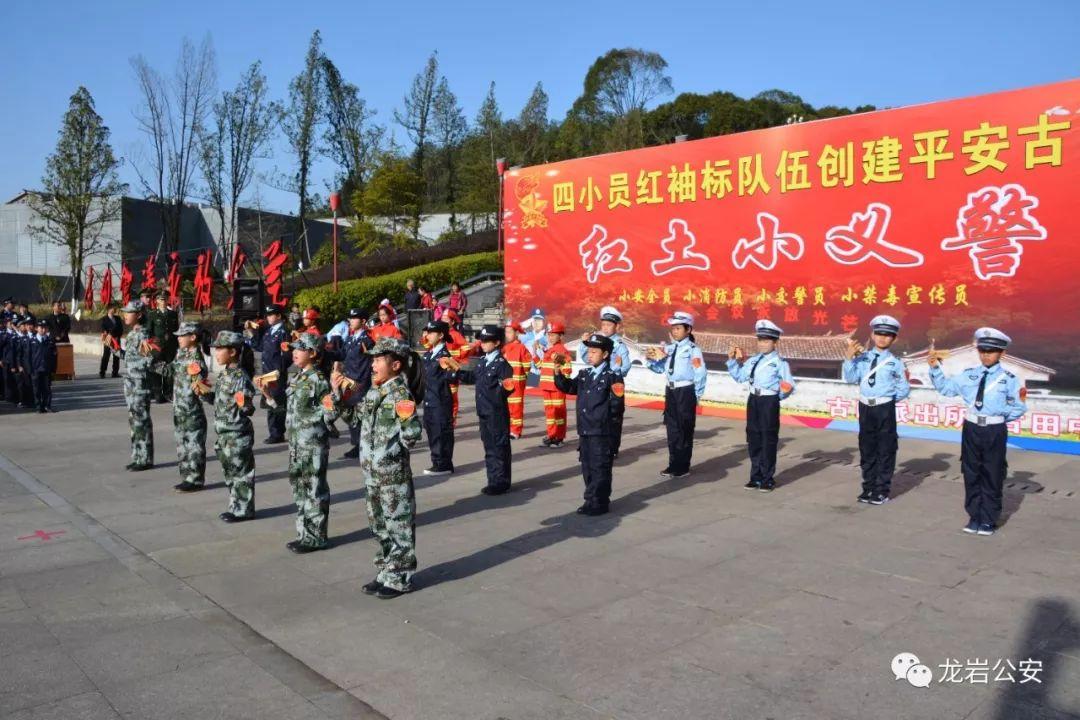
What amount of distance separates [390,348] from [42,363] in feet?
38.7

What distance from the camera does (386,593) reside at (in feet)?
17.6

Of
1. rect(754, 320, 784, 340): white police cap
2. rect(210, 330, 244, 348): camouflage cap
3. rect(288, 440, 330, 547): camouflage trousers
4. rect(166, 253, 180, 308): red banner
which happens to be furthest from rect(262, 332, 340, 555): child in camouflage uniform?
rect(166, 253, 180, 308): red banner

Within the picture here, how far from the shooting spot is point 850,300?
1244cm

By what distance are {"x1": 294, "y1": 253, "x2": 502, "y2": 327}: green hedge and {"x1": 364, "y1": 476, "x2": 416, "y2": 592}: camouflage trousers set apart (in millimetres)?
18812

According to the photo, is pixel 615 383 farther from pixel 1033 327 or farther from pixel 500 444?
pixel 1033 327

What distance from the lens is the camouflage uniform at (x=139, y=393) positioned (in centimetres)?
925

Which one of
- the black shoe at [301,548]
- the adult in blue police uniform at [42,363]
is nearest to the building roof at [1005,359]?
the black shoe at [301,548]

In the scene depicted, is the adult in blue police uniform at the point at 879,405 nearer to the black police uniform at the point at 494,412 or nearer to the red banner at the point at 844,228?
the black police uniform at the point at 494,412

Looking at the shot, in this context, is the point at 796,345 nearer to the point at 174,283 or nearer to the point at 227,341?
the point at 227,341

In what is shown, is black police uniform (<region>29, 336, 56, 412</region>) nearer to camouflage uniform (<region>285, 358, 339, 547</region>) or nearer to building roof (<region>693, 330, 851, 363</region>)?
camouflage uniform (<region>285, 358, 339, 547</region>)


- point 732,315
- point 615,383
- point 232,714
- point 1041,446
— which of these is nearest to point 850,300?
point 732,315

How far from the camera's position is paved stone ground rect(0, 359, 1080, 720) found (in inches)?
158

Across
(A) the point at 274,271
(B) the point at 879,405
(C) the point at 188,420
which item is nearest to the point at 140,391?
(C) the point at 188,420

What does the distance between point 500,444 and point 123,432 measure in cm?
697
